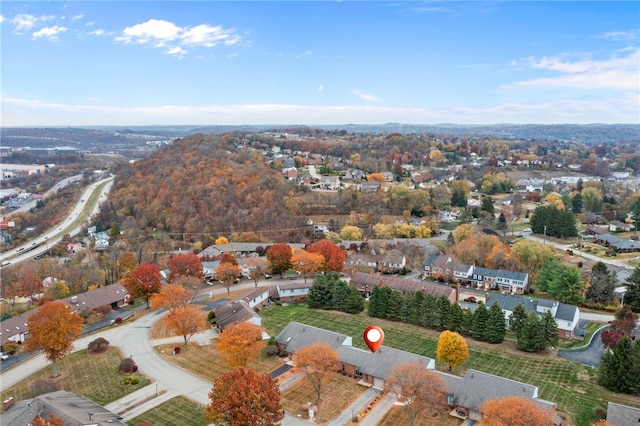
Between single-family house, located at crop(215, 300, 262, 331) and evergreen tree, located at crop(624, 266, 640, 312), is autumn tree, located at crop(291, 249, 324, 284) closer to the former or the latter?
single-family house, located at crop(215, 300, 262, 331)

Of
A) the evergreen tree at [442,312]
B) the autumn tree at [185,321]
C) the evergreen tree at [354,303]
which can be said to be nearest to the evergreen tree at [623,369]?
the evergreen tree at [442,312]

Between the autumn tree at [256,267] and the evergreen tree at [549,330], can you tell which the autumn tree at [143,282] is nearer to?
the autumn tree at [256,267]

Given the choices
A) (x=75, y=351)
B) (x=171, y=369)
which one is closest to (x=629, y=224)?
(x=171, y=369)

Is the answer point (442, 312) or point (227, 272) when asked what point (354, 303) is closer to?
point (442, 312)

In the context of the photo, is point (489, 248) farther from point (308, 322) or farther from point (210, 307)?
→ point (210, 307)

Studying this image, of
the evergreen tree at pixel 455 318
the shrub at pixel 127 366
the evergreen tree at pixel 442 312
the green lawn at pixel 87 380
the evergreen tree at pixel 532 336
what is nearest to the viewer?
the green lawn at pixel 87 380
